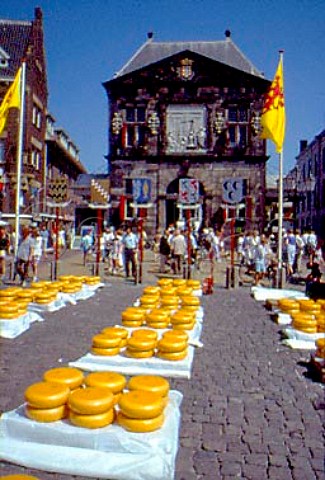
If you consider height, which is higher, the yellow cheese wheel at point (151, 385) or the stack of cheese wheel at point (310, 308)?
the stack of cheese wheel at point (310, 308)

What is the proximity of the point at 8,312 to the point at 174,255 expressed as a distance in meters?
10.9

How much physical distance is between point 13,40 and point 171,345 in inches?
1405

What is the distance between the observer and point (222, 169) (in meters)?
38.1

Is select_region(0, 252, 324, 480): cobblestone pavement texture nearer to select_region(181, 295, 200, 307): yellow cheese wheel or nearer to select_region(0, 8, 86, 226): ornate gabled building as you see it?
select_region(181, 295, 200, 307): yellow cheese wheel

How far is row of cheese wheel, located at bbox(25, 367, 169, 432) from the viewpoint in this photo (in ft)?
14.8

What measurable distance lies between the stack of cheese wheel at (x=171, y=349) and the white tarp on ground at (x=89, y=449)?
93.7 inches

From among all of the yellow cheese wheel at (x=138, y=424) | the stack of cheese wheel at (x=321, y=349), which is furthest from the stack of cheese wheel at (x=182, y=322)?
the yellow cheese wheel at (x=138, y=424)

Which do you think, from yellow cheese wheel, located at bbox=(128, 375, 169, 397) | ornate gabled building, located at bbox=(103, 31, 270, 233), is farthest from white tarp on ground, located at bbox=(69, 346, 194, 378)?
ornate gabled building, located at bbox=(103, 31, 270, 233)

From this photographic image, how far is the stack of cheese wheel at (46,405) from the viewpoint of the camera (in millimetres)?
4645

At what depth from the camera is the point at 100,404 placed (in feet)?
14.9

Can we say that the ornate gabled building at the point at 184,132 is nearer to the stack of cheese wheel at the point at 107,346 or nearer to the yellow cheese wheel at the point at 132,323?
the yellow cheese wheel at the point at 132,323

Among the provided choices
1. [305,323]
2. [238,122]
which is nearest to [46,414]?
[305,323]

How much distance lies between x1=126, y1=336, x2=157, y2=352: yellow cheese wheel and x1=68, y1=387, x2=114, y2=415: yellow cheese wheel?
2245mm

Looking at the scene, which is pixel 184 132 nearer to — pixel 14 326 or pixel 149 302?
pixel 149 302
